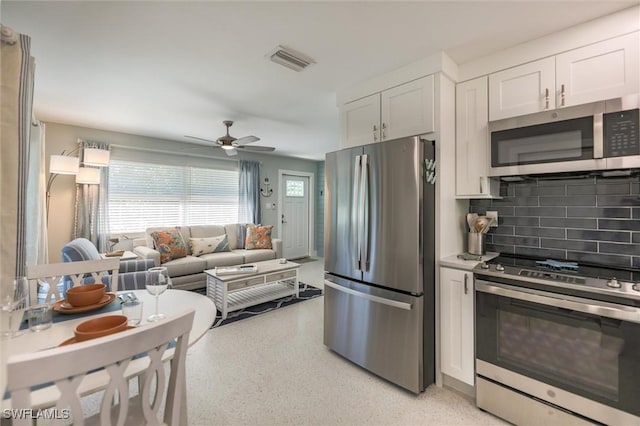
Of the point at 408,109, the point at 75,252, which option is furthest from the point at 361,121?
the point at 75,252

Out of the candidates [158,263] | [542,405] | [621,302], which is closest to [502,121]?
[621,302]

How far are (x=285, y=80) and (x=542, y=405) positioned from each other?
9.86ft

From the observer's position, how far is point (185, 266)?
4.10 metres

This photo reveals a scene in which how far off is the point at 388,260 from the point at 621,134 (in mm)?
1523

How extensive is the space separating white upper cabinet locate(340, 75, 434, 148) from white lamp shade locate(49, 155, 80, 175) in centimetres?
328

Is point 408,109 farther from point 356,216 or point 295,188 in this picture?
point 295,188

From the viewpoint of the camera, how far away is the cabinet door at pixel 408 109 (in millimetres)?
2168

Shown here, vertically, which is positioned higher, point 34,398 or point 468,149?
point 468,149

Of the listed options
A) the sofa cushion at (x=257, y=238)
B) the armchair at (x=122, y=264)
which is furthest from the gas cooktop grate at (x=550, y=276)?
the sofa cushion at (x=257, y=238)

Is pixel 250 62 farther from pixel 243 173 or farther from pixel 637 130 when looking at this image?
pixel 243 173

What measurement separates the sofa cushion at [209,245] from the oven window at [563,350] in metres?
4.25

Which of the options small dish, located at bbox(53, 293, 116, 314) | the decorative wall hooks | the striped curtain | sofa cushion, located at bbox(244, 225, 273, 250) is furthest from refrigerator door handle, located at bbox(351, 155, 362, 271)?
the decorative wall hooks

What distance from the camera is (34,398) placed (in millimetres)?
790

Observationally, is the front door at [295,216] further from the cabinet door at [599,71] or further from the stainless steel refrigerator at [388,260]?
the cabinet door at [599,71]
